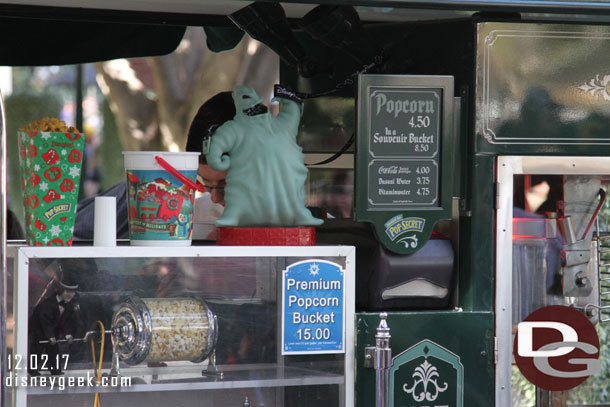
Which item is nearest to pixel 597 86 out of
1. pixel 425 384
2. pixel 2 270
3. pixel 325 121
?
pixel 325 121

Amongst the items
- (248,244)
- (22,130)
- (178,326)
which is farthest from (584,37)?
(22,130)

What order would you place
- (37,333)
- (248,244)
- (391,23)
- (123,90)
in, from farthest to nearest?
(123,90) → (391,23) → (248,244) → (37,333)

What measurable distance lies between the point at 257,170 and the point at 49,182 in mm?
666

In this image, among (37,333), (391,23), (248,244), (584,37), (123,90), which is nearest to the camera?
(37,333)

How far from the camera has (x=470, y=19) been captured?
334 centimetres

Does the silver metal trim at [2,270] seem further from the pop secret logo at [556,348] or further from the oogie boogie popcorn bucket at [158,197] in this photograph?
the pop secret logo at [556,348]

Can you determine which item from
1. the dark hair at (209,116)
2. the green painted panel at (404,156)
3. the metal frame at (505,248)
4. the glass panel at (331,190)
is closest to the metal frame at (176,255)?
the green painted panel at (404,156)

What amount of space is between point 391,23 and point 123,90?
1.72 meters

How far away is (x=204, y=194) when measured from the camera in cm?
397

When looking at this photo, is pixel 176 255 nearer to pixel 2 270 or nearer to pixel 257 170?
pixel 257 170

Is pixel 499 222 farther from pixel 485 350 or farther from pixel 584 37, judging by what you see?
pixel 584 37

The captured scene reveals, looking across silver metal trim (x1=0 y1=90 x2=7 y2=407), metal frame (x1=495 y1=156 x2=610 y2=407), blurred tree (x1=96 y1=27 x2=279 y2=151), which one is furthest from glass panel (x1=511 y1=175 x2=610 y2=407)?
silver metal trim (x1=0 y1=90 x2=7 y2=407)

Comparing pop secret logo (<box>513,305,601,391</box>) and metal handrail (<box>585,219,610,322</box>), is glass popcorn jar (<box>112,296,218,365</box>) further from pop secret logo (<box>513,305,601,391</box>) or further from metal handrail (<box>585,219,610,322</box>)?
metal handrail (<box>585,219,610,322</box>)

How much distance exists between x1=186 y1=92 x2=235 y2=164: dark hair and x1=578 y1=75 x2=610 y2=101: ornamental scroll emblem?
1496 mm
